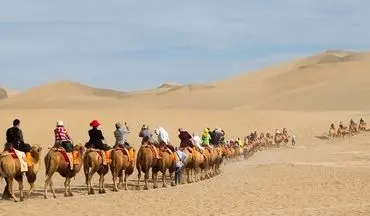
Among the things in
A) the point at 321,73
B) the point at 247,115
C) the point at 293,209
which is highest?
the point at 321,73

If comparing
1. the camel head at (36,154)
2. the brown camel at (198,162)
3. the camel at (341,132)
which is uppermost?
the camel at (341,132)

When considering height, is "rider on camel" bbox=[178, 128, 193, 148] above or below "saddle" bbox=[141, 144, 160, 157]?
above

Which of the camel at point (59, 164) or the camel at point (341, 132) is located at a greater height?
the camel at point (341, 132)

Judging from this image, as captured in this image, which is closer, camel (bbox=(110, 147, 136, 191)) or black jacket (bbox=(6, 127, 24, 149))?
black jacket (bbox=(6, 127, 24, 149))

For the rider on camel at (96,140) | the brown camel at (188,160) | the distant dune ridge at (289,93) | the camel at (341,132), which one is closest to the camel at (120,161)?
the rider on camel at (96,140)

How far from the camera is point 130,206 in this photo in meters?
17.3

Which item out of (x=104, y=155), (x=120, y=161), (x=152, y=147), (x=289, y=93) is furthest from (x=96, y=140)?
(x=289, y=93)

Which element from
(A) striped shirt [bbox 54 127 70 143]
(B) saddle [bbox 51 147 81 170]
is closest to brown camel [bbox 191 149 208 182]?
(B) saddle [bbox 51 147 81 170]

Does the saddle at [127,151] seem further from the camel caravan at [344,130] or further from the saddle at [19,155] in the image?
the camel caravan at [344,130]

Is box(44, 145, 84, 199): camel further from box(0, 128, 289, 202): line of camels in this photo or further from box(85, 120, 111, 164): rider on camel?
box(85, 120, 111, 164): rider on camel

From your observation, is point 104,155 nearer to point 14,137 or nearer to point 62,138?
point 62,138

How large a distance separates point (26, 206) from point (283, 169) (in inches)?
532

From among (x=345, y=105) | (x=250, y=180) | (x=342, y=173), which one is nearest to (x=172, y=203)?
(x=250, y=180)

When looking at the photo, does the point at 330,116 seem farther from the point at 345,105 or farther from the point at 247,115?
the point at 345,105
